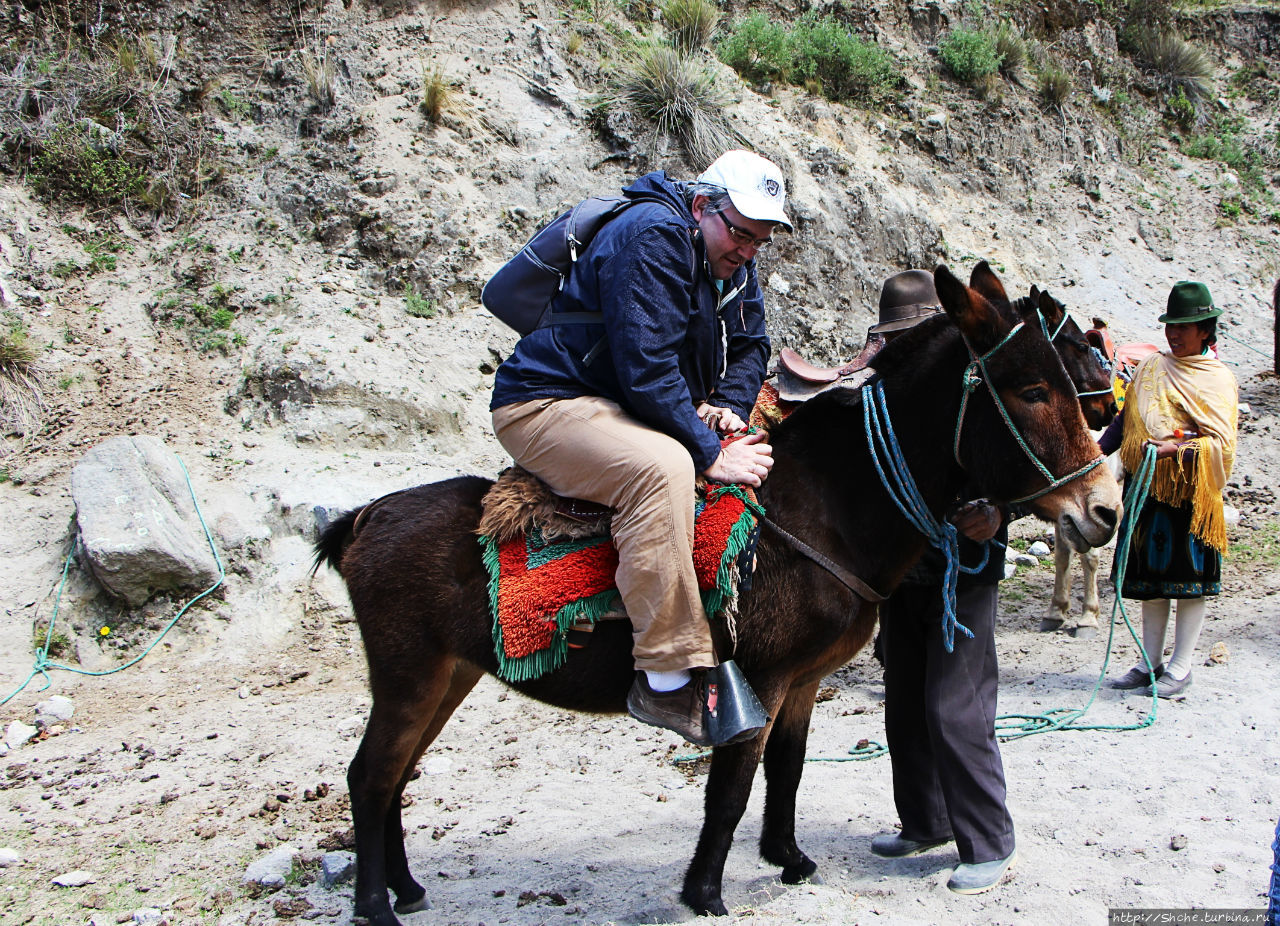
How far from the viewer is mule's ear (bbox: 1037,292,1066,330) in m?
3.28

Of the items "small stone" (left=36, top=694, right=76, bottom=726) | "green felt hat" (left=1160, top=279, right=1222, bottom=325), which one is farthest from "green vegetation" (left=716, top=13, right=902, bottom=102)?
"small stone" (left=36, top=694, right=76, bottom=726)

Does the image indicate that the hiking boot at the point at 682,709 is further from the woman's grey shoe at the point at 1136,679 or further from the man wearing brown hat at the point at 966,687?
the woman's grey shoe at the point at 1136,679

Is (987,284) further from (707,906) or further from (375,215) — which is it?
(375,215)

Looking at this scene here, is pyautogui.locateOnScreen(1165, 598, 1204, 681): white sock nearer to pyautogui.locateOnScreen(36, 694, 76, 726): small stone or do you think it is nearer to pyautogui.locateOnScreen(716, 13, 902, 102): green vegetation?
pyautogui.locateOnScreen(36, 694, 76, 726): small stone

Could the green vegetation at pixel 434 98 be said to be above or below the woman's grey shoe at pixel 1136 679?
above

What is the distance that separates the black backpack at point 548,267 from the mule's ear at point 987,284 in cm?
113

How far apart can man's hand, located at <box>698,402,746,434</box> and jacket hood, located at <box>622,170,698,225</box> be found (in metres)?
0.77

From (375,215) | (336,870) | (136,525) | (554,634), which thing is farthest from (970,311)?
(375,215)

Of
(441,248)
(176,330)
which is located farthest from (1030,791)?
(176,330)

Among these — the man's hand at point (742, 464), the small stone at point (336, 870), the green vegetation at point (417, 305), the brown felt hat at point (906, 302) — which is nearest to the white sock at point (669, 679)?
the man's hand at point (742, 464)

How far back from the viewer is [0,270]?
8.34 m

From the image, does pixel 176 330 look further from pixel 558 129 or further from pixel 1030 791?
pixel 1030 791

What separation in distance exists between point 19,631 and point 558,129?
7.63 m

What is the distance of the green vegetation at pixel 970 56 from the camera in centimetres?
1338
